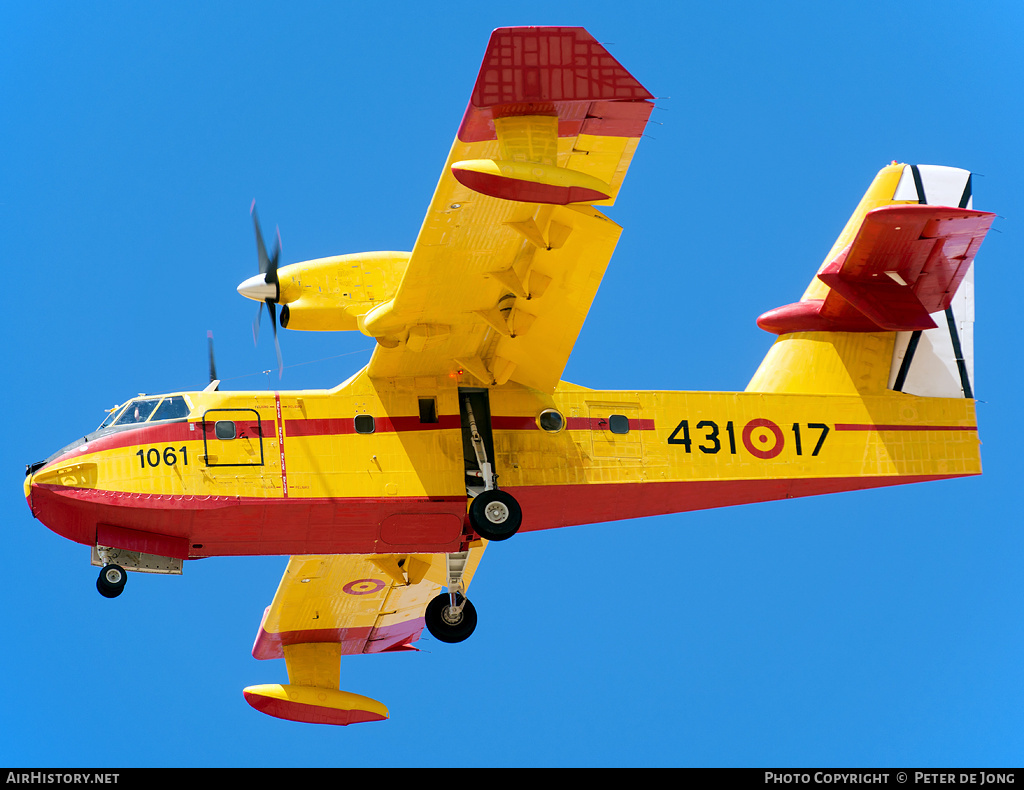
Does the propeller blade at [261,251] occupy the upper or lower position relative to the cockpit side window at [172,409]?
upper

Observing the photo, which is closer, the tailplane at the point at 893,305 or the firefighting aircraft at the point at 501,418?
the firefighting aircraft at the point at 501,418

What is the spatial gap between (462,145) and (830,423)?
289 inches

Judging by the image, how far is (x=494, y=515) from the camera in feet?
62.4

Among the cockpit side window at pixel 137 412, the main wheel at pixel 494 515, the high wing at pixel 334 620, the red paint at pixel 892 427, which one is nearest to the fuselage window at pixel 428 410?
the main wheel at pixel 494 515

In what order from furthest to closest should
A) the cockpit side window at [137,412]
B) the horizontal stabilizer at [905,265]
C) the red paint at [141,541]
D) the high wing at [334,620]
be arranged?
the high wing at [334,620] → the cockpit side window at [137,412] → the red paint at [141,541] → the horizontal stabilizer at [905,265]

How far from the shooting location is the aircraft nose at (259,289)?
20219mm

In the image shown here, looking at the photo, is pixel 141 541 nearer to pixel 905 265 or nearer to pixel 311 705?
pixel 311 705

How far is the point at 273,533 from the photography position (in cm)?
1923

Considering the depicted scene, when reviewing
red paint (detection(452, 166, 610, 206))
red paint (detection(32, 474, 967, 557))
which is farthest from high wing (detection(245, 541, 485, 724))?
red paint (detection(452, 166, 610, 206))

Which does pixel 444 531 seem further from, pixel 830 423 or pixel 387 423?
pixel 830 423

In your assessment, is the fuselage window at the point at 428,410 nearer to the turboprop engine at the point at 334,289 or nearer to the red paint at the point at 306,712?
the turboprop engine at the point at 334,289

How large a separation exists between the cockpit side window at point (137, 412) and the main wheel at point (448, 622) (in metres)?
5.33

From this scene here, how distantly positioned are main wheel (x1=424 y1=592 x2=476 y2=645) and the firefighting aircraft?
565mm
